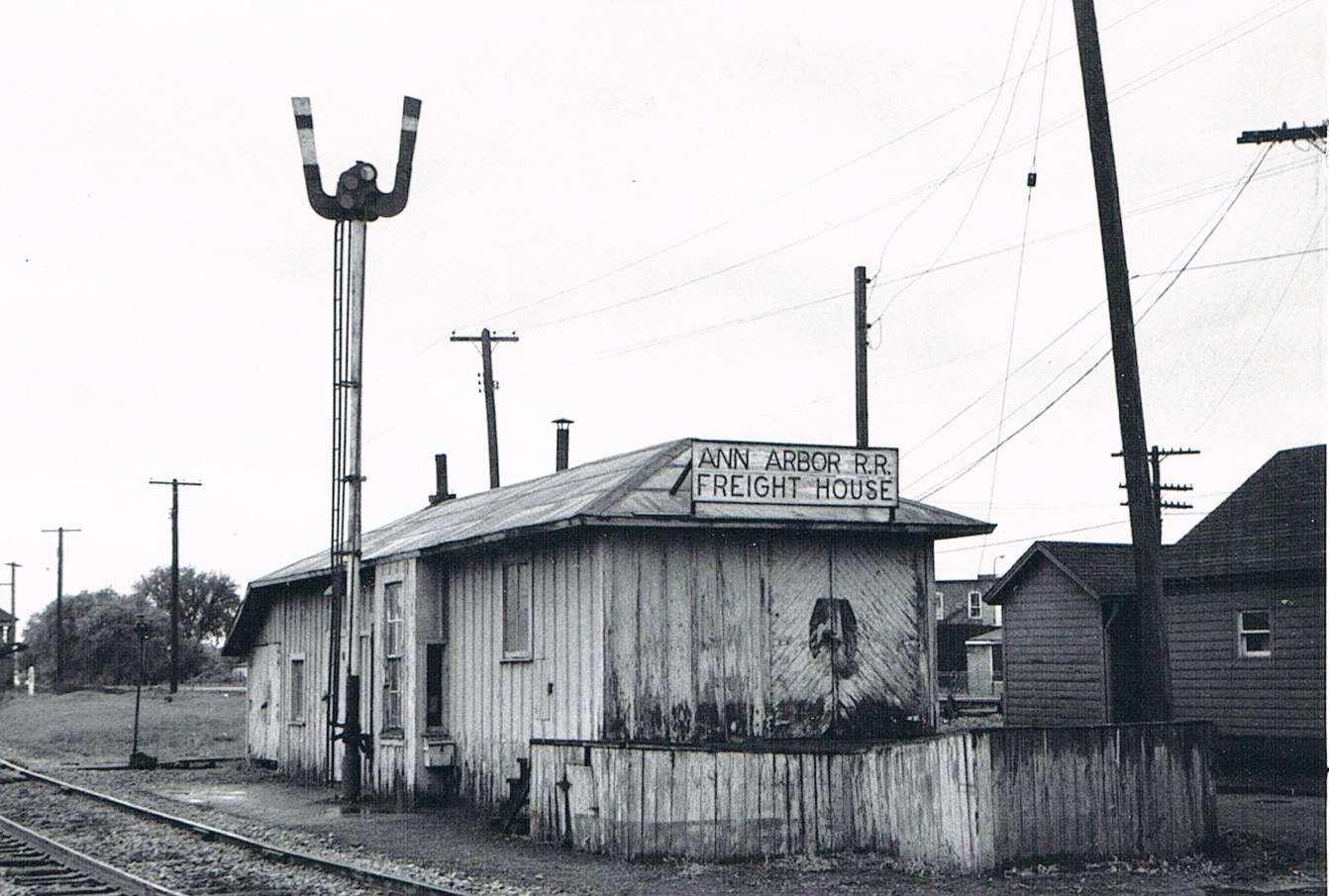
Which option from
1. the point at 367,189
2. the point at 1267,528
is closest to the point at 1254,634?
the point at 1267,528

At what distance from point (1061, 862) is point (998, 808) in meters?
0.79

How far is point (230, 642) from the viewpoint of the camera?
29.6m

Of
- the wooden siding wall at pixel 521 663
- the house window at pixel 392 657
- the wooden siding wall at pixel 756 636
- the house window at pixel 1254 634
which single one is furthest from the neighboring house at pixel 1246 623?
the house window at pixel 392 657

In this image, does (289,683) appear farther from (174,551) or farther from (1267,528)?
(174,551)

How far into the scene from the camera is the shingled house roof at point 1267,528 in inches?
916

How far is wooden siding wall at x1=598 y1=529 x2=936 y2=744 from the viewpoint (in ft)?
53.3

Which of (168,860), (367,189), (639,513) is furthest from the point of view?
(367,189)

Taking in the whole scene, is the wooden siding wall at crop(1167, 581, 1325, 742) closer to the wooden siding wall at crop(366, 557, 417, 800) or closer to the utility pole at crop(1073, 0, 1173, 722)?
the utility pole at crop(1073, 0, 1173, 722)

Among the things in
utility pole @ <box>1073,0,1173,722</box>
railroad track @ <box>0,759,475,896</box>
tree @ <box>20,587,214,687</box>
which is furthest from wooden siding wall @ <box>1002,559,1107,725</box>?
tree @ <box>20,587,214,687</box>

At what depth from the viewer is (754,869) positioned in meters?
13.3

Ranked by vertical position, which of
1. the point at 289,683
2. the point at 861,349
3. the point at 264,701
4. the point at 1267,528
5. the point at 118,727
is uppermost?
the point at 861,349

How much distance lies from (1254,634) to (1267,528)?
1696 mm

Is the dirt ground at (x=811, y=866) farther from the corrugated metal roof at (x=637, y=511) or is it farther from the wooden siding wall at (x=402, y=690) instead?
the corrugated metal roof at (x=637, y=511)

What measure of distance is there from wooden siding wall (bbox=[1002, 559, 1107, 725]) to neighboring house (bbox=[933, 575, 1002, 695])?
2374cm
